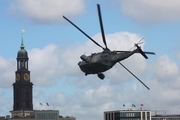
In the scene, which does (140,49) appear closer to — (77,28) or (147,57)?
(147,57)

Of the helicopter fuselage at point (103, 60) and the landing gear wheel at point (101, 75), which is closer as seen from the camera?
the helicopter fuselage at point (103, 60)

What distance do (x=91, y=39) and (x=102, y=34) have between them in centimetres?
227

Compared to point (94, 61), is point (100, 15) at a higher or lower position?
higher

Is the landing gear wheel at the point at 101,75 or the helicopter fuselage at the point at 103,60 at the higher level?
the helicopter fuselage at the point at 103,60

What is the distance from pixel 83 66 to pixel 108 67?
6.29m

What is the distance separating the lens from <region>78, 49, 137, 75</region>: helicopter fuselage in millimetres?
121875

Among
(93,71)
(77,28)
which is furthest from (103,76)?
(77,28)

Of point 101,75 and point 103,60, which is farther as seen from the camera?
→ point 101,75

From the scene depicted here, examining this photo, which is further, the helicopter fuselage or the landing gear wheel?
the landing gear wheel

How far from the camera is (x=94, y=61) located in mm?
122625

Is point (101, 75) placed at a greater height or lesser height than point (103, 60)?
lesser

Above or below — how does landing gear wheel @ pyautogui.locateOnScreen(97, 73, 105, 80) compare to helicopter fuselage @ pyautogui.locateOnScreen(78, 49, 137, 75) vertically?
below

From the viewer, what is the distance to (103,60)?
121812 mm

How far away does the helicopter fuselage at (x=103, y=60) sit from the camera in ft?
400
